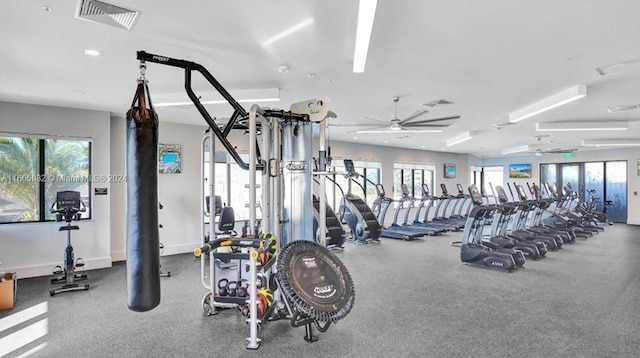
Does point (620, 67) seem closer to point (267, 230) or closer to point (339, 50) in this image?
point (339, 50)

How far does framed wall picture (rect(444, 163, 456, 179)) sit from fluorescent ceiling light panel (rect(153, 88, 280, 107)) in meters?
10.5

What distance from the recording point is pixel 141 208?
1779 mm

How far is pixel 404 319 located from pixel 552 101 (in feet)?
12.7

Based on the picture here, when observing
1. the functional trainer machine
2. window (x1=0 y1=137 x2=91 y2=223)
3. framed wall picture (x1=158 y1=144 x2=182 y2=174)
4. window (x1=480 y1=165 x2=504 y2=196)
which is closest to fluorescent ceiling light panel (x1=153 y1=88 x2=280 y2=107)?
the functional trainer machine

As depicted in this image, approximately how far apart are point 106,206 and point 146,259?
190 inches

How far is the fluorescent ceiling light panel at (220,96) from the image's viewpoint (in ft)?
14.7

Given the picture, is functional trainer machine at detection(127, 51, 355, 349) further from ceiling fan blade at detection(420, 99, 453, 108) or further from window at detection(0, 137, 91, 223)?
window at detection(0, 137, 91, 223)

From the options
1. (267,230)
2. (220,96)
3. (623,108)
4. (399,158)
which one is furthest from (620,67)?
(399,158)

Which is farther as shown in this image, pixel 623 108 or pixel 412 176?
pixel 412 176

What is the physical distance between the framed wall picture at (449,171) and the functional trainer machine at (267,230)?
1102 centimetres

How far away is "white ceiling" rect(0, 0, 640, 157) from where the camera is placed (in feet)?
8.32

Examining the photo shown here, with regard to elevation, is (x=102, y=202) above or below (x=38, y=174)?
below

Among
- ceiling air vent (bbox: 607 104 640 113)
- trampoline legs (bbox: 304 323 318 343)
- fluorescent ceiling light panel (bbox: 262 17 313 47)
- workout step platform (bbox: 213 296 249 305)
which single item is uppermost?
fluorescent ceiling light panel (bbox: 262 17 313 47)

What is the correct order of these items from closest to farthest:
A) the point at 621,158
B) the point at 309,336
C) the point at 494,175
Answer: the point at 309,336 → the point at 621,158 → the point at 494,175
